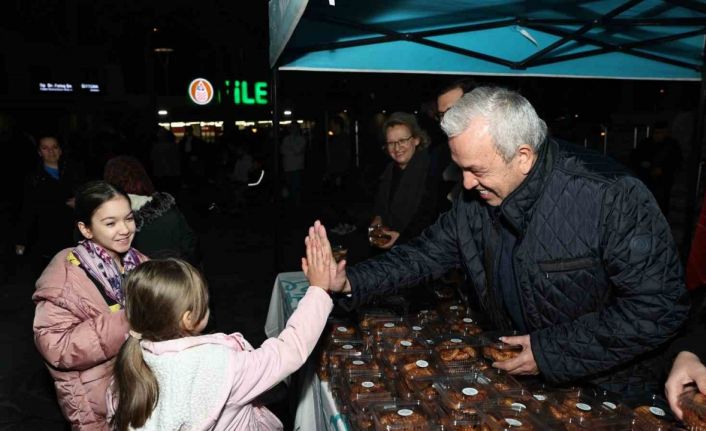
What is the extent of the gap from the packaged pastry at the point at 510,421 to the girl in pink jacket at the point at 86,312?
1561 mm

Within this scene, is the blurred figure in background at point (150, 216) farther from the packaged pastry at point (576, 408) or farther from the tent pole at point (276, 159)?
the packaged pastry at point (576, 408)

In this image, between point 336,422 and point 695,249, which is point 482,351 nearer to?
point 336,422

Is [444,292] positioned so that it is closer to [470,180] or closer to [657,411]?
[470,180]

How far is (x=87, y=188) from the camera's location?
2.53 meters

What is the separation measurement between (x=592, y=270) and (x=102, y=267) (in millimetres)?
2106

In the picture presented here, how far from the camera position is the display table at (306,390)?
1954mm

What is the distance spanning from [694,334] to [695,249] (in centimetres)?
99

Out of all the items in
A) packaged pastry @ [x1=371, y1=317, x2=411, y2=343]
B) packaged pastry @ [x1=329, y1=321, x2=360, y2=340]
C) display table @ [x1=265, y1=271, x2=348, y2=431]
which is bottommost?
display table @ [x1=265, y1=271, x2=348, y2=431]

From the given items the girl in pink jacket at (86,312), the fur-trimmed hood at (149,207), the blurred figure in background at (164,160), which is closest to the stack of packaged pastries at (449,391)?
the girl in pink jacket at (86,312)

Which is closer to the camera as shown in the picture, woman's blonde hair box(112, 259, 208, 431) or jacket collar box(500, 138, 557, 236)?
woman's blonde hair box(112, 259, 208, 431)

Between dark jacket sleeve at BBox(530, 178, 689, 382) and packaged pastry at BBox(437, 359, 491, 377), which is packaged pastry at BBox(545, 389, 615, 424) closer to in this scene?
dark jacket sleeve at BBox(530, 178, 689, 382)

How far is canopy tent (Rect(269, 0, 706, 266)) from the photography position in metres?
3.55

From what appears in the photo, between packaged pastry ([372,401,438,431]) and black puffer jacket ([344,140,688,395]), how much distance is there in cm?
49

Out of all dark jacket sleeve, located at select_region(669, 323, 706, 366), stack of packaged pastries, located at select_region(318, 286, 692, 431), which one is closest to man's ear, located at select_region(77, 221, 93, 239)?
stack of packaged pastries, located at select_region(318, 286, 692, 431)
